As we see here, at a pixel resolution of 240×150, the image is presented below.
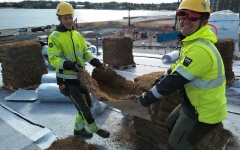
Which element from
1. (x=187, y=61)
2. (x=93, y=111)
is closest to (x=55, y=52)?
(x=93, y=111)

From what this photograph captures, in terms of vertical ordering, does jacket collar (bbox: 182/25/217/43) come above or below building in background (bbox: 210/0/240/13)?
below

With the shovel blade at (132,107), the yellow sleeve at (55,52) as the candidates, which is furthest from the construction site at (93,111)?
the yellow sleeve at (55,52)

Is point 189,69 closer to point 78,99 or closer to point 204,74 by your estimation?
point 204,74

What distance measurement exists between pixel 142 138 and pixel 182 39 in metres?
2.00

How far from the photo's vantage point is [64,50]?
3.35 meters

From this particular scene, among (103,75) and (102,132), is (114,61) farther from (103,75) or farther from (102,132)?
(102,132)

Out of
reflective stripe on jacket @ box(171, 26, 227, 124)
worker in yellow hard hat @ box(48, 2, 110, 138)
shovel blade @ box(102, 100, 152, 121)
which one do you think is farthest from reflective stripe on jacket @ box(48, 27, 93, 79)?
reflective stripe on jacket @ box(171, 26, 227, 124)

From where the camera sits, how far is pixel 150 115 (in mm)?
2994

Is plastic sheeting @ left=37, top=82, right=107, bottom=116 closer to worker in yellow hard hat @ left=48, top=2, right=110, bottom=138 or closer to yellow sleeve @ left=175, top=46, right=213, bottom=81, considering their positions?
worker in yellow hard hat @ left=48, top=2, right=110, bottom=138

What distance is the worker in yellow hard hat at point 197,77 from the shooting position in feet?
6.50

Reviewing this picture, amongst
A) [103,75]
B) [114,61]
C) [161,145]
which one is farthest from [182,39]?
[114,61]

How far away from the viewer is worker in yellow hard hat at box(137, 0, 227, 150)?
1982 millimetres

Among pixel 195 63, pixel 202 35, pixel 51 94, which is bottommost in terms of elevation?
pixel 51 94

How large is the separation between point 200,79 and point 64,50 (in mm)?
2157
